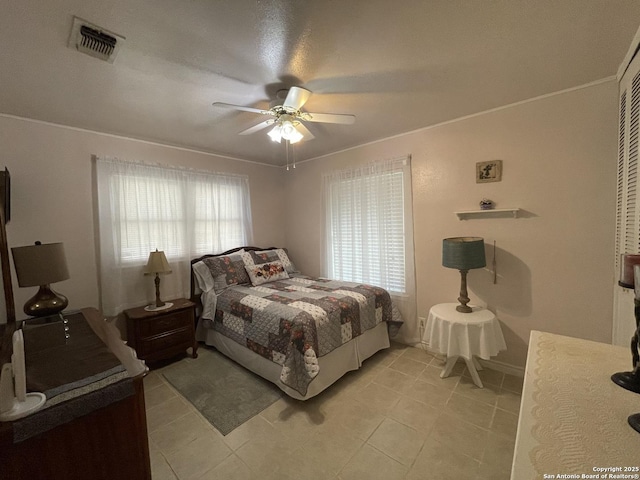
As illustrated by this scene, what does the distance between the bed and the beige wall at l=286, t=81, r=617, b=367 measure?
2.44 ft

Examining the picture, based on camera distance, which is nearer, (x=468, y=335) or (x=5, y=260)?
(x=5, y=260)

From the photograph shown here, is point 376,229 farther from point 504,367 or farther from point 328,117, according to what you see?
point 504,367

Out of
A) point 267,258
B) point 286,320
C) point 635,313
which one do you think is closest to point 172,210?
point 267,258

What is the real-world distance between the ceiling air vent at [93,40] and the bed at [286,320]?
2029mm

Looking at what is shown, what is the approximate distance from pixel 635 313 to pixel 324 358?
5.96 feet

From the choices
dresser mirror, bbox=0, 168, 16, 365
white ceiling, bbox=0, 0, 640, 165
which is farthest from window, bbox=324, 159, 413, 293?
dresser mirror, bbox=0, 168, 16, 365

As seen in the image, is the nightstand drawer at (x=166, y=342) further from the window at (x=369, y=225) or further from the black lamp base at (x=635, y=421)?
the black lamp base at (x=635, y=421)

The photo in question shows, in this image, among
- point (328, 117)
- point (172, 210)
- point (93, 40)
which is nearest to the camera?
point (93, 40)

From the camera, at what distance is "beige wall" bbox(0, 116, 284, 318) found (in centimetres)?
219

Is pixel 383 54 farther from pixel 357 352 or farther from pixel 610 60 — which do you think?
pixel 357 352

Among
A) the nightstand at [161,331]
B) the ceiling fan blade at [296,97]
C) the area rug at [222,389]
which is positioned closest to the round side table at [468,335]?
the area rug at [222,389]

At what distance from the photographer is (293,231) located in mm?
4219

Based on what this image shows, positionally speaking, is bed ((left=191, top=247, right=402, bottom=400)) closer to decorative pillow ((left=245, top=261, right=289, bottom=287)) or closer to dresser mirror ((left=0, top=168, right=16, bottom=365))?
decorative pillow ((left=245, top=261, right=289, bottom=287))

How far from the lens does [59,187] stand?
2.38m
